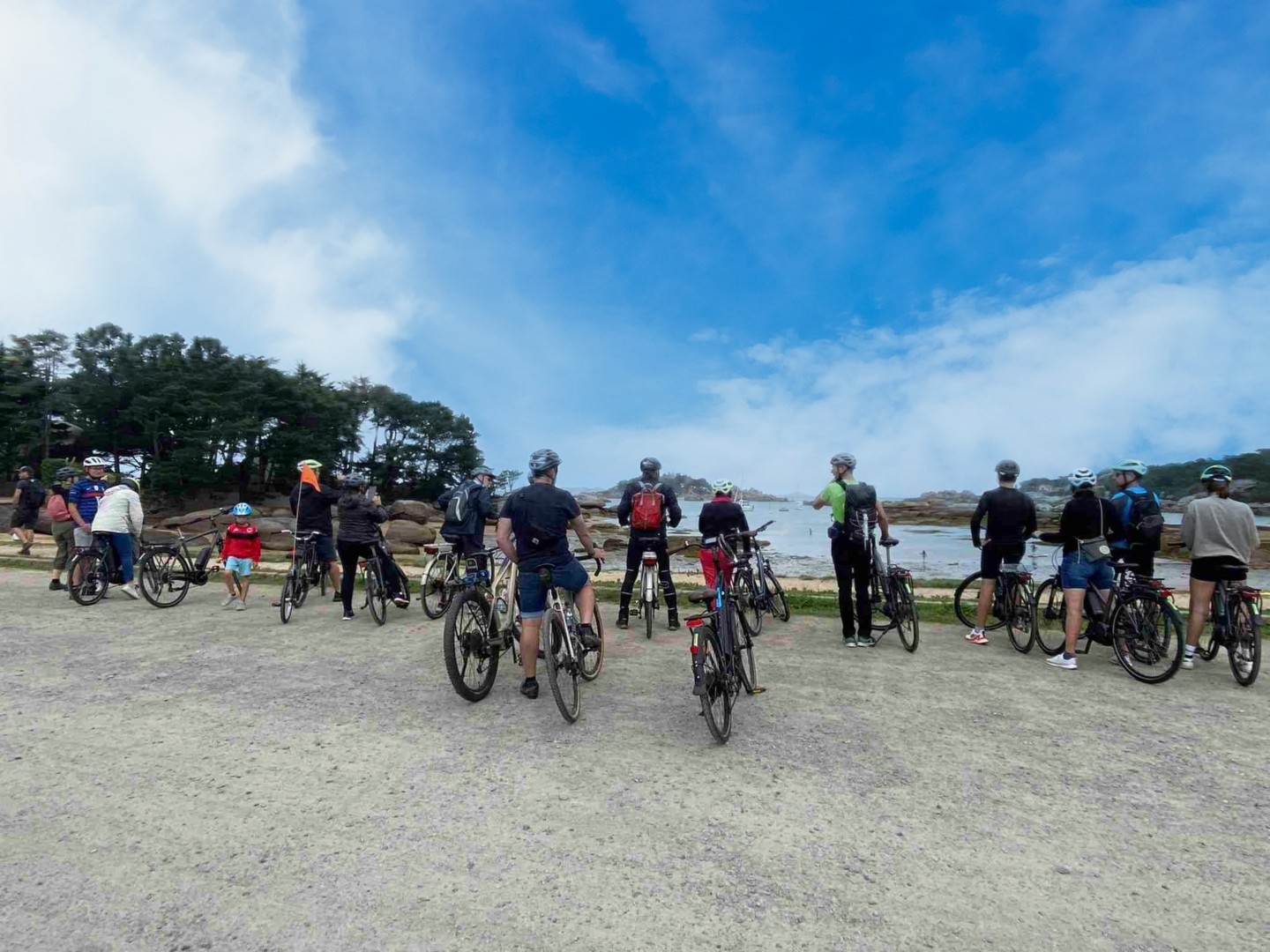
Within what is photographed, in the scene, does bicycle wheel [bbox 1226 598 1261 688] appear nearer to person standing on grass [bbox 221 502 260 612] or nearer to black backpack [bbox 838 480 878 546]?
black backpack [bbox 838 480 878 546]

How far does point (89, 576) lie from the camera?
9.04 meters

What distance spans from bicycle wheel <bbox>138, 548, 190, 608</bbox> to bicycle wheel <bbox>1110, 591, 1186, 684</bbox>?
37.4 feet

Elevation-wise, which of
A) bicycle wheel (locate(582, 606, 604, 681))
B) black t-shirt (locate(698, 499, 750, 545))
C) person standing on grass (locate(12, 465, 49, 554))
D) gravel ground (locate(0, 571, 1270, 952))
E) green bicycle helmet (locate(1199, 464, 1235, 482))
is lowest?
gravel ground (locate(0, 571, 1270, 952))

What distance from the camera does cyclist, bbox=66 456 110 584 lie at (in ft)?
31.1

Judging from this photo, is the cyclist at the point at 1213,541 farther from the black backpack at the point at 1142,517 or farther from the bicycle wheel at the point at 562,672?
the bicycle wheel at the point at 562,672

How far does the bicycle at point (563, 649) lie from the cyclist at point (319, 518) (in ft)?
16.7

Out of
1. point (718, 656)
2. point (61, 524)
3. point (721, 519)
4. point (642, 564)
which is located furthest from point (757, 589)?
point (61, 524)

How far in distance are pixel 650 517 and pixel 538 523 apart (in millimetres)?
2867

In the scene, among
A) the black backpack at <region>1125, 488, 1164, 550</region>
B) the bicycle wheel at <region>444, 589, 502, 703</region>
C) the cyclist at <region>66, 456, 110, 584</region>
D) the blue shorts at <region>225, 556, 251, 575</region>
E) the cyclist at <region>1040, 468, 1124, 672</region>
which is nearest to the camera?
the bicycle wheel at <region>444, 589, 502, 703</region>

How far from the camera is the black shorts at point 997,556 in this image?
691 cm

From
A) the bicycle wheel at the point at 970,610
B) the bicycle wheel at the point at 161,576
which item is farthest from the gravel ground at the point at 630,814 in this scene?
the bicycle wheel at the point at 161,576

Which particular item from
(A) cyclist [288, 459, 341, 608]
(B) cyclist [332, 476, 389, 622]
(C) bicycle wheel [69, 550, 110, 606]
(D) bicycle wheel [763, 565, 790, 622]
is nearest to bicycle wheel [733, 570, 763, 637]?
(D) bicycle wheel [763, 565, 790, 622]

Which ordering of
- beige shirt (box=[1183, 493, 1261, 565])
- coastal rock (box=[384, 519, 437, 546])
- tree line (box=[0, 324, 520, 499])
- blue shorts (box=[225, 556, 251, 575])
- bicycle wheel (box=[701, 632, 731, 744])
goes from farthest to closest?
tree line (box=[0, 324, 520, 499]) < coastal rock (box=[384, 519, 437, 546]) < blue shorts (box=[225, 556, 251, 575]) < beige shirt (box=[1183, 493, 1261, 565]) < bicycle wheel (box=[701, 632, 731, 744])

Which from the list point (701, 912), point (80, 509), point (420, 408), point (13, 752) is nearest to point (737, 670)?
point (701, 912)
